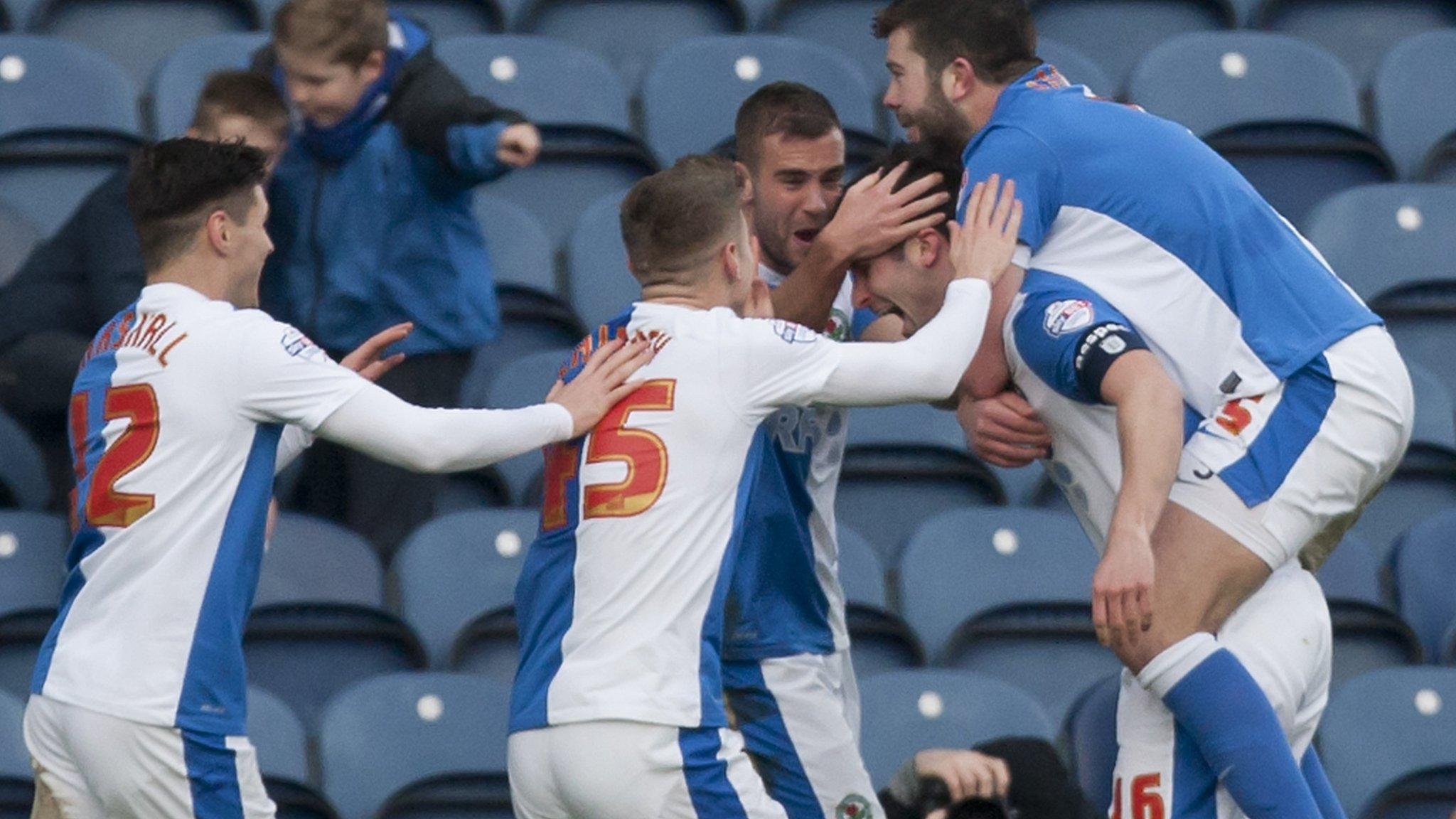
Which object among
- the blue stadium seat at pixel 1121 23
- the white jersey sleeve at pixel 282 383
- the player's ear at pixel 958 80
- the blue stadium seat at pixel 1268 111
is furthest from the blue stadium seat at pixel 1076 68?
the white jersey sleeve at pixel 282 383

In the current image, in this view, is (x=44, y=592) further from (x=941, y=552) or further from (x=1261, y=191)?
(x=1261, y=191)

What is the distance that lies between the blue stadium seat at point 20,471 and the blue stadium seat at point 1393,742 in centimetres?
340

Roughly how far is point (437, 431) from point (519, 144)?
158cm

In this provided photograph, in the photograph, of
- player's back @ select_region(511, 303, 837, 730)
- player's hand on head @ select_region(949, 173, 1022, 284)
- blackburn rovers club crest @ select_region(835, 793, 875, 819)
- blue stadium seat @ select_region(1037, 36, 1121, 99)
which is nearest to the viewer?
player's back @ select_region(511, 303, 837, 730)

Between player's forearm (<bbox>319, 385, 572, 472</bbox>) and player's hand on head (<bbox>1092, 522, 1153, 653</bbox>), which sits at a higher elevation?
player's forearm (<bbox>319, 385, 572, 472</bbox>)

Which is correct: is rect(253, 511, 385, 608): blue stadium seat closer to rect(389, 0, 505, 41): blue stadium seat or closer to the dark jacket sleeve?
the dark jacket sleeve

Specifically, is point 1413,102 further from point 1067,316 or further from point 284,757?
point 284,757

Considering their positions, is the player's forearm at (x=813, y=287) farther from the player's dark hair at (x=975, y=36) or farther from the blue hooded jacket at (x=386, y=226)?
the blue hooded jacket at (x=386, y=226)

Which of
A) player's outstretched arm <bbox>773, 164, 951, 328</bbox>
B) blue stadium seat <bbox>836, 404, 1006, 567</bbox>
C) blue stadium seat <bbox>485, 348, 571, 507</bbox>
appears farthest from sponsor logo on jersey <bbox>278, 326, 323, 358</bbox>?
blue stadium seat <bbox>836, 404, 1006, 567</bbox>

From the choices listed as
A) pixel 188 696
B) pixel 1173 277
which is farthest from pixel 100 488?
pixel 1173 277

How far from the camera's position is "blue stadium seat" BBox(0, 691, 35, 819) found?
5.28 metres

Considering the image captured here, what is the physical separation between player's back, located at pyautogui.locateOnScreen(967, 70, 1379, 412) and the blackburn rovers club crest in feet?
3.88

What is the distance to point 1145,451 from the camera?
13.6 feet

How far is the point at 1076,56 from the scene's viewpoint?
24.6ft
